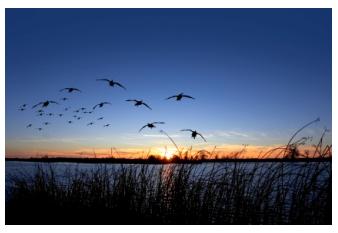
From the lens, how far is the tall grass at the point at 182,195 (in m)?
5.41

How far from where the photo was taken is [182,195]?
6.28 metres

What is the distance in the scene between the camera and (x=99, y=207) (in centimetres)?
698

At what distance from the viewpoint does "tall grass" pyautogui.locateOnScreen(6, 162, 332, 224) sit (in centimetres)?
541
